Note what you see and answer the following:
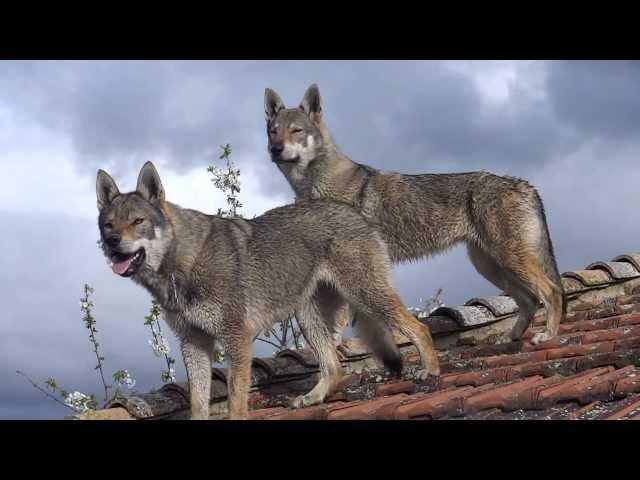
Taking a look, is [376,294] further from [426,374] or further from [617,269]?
[617,269]

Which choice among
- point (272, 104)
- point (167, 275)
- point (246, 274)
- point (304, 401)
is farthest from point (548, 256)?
point (167, 275)

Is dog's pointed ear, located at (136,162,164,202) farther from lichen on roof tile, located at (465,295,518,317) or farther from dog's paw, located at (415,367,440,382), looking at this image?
lichen on roof tile, located at (465,295,518,317)

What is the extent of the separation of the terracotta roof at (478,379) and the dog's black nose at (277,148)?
Answer: 2.28 m

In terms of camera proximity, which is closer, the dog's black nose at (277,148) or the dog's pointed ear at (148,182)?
the dog's pointed ear at (148,182)

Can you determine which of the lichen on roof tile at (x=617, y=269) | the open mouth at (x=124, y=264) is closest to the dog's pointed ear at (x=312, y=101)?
the open mouth at (x=124, y=264)

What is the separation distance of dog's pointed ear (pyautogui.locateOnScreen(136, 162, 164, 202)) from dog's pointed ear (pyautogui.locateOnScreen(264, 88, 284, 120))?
10.0ft

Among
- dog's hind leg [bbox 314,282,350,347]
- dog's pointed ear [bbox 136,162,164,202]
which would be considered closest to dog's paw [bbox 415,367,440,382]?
dog's hind leg [bbox 314,282,350,347]

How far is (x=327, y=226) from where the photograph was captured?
7012 mm

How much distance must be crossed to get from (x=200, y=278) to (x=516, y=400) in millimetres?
2642

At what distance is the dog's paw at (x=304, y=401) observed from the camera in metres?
6.75

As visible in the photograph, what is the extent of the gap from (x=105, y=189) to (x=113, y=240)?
574 millimetres

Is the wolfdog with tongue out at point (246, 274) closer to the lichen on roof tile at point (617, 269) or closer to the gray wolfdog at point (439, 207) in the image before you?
the gray wolfdog at point (439, 207)
